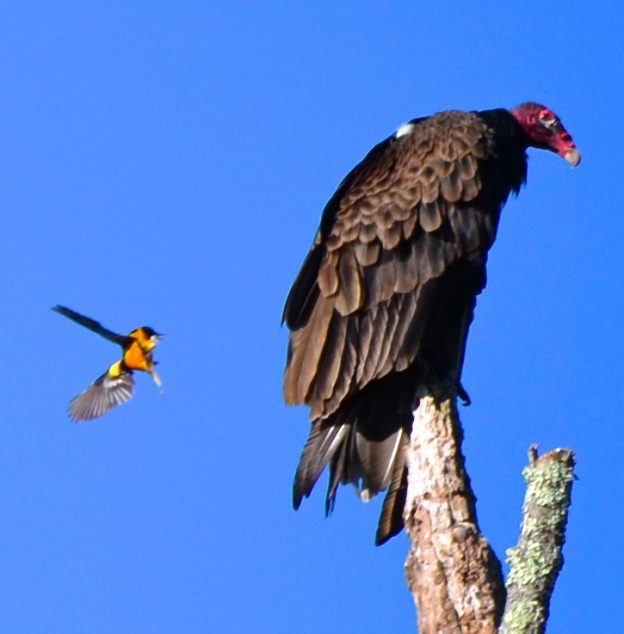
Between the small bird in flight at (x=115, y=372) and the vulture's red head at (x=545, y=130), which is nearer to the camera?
the vulture's red head at (x=545, y=130)

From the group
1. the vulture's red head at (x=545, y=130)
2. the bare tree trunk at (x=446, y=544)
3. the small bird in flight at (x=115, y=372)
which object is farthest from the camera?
the small bird in flight at (x=115, y=372)

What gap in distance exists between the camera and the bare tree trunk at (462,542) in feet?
13.5

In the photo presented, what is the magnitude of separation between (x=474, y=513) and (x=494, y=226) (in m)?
1.63

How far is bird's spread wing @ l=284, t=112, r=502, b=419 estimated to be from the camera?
606cm

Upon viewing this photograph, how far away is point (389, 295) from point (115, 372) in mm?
2347

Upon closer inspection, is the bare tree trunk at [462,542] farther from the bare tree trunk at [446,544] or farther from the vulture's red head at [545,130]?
the vulture's red head at [545,130]

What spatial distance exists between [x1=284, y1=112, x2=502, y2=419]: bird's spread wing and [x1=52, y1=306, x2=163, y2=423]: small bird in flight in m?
1.29

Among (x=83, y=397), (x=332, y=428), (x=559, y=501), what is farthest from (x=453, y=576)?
(x=83, y=397)

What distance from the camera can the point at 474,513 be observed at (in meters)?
5.11

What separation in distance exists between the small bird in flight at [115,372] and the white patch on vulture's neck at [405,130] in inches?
65.5

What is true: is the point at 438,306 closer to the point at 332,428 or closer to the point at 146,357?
the point at 332,428

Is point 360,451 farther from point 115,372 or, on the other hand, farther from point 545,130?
point 115,372

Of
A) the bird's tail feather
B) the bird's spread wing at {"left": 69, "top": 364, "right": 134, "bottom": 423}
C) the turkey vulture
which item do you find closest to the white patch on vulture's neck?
the turkey vulture

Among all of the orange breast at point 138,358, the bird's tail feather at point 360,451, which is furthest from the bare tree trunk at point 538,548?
the orange breast at point 138,358
